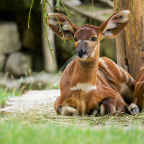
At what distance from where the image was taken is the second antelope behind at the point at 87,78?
4.14 metres

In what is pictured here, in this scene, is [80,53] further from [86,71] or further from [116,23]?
[116,23]

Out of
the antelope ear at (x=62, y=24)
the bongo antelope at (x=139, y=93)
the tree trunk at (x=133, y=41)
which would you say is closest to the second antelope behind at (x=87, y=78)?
the antelope ear at (x=62, y=24)

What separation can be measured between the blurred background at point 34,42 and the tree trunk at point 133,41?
16.3 ft

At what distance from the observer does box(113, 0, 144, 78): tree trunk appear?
5117 millimetres

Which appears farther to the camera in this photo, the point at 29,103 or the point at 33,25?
the point at 33,25

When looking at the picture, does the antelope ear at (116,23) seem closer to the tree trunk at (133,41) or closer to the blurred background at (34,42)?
the tree trunk at (133,41)

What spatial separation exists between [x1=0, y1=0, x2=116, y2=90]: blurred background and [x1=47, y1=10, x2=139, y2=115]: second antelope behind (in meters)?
5.70

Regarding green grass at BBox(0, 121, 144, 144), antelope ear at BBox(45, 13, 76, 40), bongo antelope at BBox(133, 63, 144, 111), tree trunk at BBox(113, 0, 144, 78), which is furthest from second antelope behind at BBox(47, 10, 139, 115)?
green grass at BBox(0, 121, 144, 144)

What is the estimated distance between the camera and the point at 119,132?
9.73 feet

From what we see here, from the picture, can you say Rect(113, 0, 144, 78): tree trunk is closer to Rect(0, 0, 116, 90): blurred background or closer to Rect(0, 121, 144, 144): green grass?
Rect(0, 121, 144, 144): green grass

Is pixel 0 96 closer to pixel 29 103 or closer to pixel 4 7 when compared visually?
pixel 29 103

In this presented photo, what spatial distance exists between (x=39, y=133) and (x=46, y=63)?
26.1 ft

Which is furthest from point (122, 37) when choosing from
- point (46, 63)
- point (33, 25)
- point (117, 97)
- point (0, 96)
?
point (33, 25)

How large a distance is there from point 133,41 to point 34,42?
6.66m
